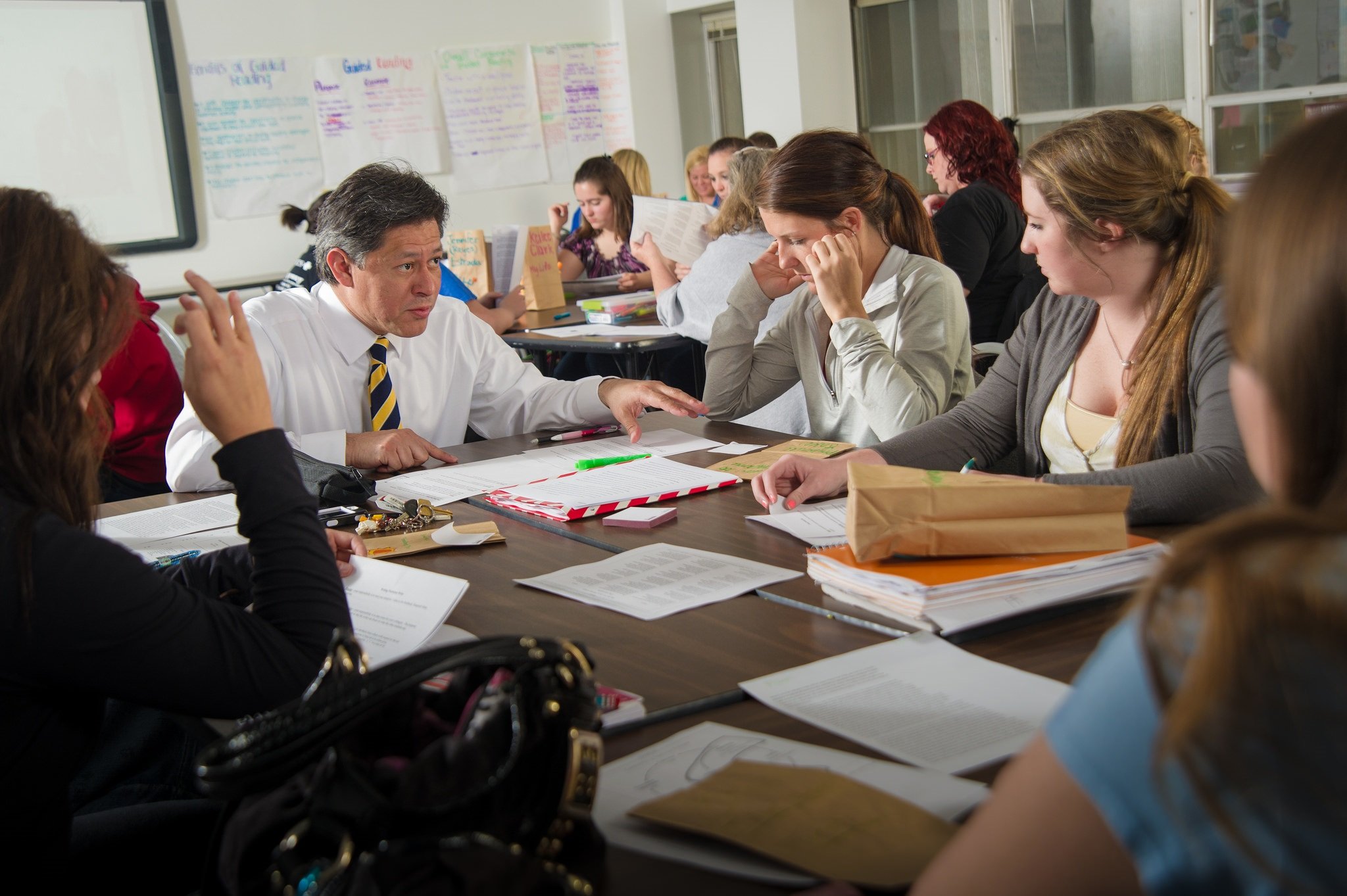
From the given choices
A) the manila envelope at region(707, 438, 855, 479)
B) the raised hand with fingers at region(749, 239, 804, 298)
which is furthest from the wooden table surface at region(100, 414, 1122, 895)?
the raised hand with fingers at region(749, 239, 804, 298)

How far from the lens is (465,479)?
209 centimetres

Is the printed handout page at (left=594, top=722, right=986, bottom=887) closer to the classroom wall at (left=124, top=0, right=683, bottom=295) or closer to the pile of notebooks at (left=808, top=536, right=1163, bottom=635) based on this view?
the pile of notebooks at (left=808, top=536, right=1163, bottom=635)

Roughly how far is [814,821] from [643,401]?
1583 millimetres

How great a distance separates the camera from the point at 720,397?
2.48m

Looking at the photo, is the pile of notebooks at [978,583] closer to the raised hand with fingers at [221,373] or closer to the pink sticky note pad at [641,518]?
the pink sticky note pad at [641,518]

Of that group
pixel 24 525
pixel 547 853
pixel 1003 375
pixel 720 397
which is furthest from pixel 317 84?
pixel 547 853

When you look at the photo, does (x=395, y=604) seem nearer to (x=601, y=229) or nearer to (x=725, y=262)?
(x=725, y=262)

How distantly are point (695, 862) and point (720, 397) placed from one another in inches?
68.1

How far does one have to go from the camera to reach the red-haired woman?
3707mm

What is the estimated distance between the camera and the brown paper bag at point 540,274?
4707 mm

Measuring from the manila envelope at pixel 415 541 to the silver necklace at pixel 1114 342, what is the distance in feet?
3.23

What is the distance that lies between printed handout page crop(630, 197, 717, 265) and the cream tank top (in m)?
2.91

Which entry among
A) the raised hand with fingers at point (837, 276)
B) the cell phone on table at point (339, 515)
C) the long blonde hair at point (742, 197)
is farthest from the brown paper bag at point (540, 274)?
the cell phone on table at point (339, 515)

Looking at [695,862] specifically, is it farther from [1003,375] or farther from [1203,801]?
[1003,375]
